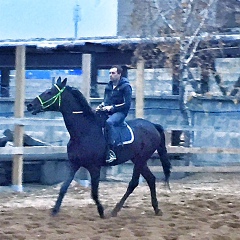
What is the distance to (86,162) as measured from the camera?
26.6 feet

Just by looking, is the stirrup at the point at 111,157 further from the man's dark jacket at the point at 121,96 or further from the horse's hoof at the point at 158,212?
the horse's hoof at the point at 158,212

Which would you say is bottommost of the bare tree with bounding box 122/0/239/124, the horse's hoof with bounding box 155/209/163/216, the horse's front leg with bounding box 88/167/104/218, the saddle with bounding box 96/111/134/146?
the horse's hoof with bounding box 155/209/163/216

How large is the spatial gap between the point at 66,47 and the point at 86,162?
6.27 metres

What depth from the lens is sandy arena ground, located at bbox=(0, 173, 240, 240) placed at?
263 inches

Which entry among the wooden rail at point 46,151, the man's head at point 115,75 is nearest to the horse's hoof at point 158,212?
the man's head at point 115,75

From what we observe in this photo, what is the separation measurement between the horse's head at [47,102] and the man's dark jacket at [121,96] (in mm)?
712

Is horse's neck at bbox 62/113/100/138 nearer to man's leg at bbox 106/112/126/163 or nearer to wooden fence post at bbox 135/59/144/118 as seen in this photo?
man's leg at bbox 106/112/126/163

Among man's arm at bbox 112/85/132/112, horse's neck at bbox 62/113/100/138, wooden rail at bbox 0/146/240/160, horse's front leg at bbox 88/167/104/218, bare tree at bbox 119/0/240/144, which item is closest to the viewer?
horse's front leg at bbox 88/167/104/218

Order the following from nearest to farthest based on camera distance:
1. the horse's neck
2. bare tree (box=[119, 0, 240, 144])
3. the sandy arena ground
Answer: the sandy arena ground, the horse's neck, bare tree (box=[119, 0, 240, 144])

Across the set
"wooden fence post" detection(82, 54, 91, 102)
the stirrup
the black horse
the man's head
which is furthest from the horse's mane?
"wooden fence post" detection(82, 54, 91, 102)

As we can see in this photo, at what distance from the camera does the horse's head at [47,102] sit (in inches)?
316

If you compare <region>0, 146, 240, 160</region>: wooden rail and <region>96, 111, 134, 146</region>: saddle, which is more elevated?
<region>96, 111, 134, 146</region>: saddle

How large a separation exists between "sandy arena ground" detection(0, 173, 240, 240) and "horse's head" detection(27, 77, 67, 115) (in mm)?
1371

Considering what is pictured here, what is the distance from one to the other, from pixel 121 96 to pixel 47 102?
1011 mm
